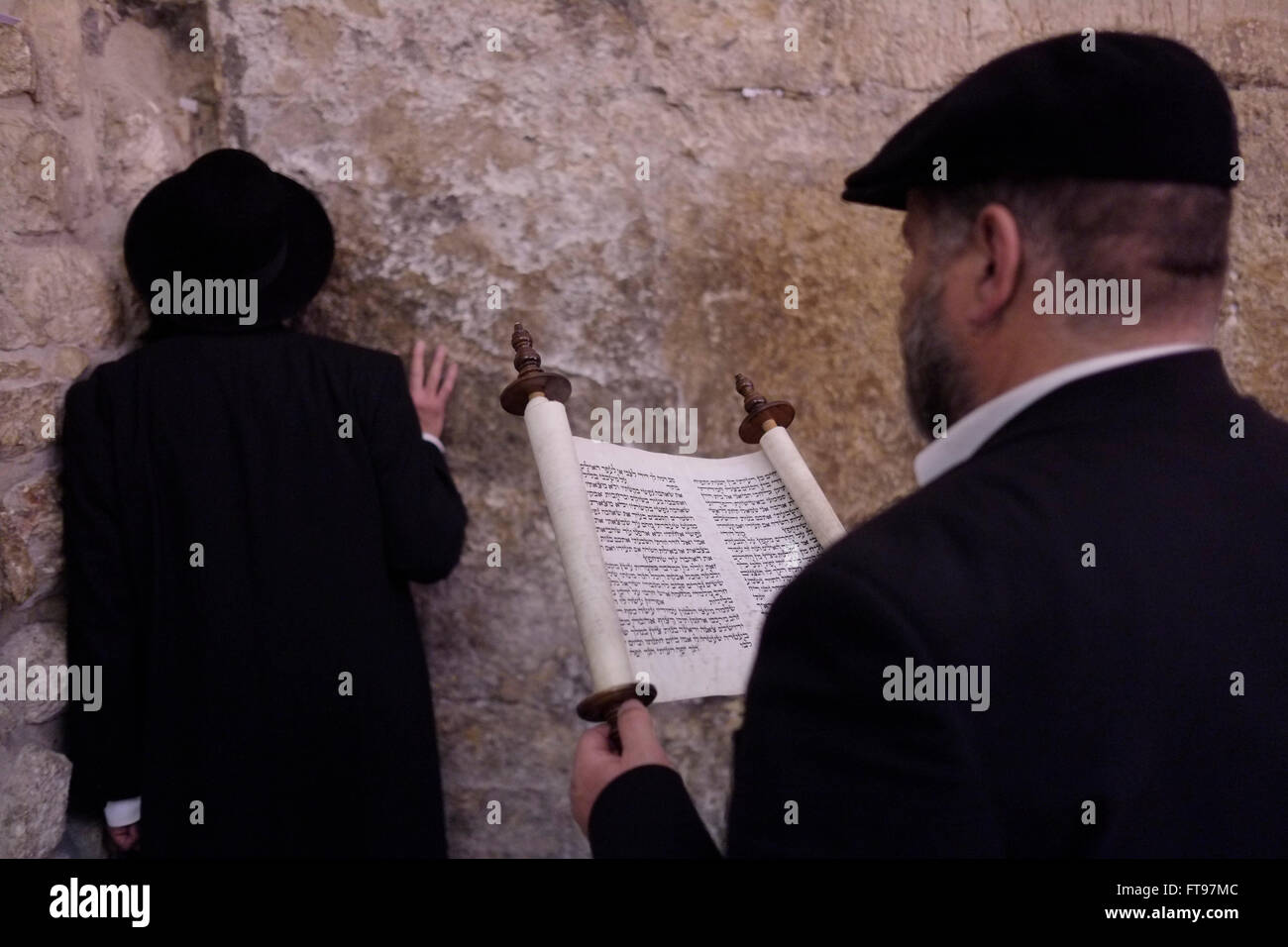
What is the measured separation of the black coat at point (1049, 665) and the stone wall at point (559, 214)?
141cm

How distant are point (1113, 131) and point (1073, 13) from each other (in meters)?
1.77

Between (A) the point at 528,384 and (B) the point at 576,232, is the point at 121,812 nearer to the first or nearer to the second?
(A) the point at 528,384

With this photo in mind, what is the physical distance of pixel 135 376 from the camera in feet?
6.24

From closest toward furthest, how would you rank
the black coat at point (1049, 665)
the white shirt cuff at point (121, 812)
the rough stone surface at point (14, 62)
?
the black coat at point (1049, 665), the rough stone surface at point (14, 62), the white shirt cuff at point (121, 812)

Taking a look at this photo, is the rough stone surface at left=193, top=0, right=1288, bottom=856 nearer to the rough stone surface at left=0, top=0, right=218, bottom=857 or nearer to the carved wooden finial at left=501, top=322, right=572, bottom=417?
the rough stone surface at left=0, top=0, right=218, bottom=857

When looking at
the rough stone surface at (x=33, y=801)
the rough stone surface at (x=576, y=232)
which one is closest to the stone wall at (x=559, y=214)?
the rough stone surface at (x=576, y=232)

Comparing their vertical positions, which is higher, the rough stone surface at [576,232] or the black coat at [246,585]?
the rough stone surface at [576,232]

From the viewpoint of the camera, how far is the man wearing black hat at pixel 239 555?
1.88 metres

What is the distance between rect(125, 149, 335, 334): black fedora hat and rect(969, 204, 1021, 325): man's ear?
142 cm

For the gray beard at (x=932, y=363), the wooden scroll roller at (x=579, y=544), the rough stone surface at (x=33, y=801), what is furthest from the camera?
the rough stone surface at (x=33, y=801)

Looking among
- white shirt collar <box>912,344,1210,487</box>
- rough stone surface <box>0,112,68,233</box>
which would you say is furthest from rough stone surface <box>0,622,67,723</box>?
white shirt collar <box>912,344,1210,487</box>

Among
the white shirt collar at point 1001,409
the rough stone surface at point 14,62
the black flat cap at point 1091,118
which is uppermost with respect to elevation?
the rough stone surface at point 14,62

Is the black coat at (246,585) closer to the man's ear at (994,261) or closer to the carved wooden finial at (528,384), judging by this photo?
the carved wooden finial at (528,384)
